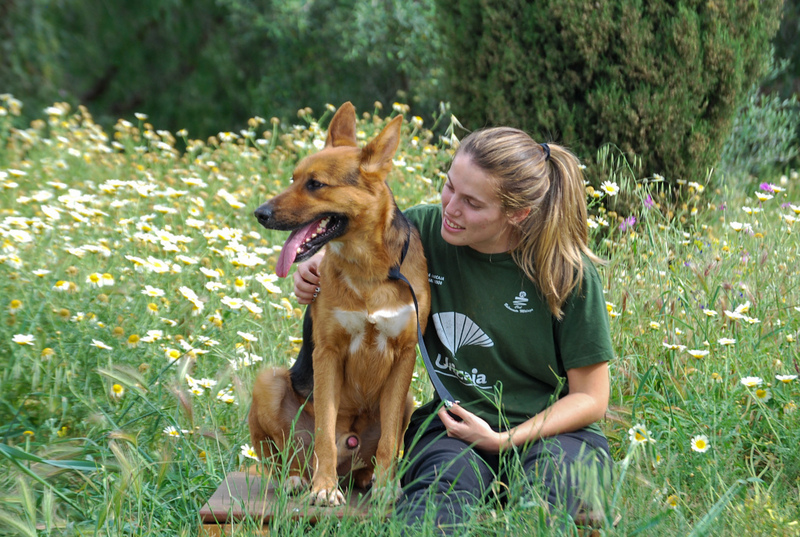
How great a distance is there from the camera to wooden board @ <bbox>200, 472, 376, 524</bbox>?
2.69 m

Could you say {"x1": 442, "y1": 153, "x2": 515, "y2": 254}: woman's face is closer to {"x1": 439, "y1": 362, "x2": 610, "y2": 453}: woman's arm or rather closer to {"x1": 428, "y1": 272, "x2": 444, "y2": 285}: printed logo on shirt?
{"x1": 428, "y1": 272, "x2": 444, "y2": 285}: printed logo on shirt

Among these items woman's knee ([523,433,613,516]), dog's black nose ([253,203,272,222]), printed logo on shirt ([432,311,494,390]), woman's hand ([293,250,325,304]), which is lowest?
woman's knee ([523,433,613,516])

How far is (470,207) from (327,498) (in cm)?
125

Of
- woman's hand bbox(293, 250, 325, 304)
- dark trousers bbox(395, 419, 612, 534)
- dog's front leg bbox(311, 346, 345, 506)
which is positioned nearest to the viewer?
dark trousers bbox(395, 419, 612, 534)

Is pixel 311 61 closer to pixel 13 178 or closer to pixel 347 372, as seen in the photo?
pixel 13 178

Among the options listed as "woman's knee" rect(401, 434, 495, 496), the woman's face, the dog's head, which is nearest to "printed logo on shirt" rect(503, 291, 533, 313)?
the woman's face

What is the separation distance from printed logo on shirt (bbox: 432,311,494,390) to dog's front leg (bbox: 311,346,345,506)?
1.63 ft

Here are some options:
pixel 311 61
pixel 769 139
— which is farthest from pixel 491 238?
pixel 311 61

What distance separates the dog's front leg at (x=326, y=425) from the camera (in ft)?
9.58

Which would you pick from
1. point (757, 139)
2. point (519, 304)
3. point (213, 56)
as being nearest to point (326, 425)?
point (519, 304)

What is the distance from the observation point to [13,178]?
6.65 m

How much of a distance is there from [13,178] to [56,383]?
3768 millimetres

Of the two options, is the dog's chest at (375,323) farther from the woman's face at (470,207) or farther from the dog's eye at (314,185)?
the dog's eye at (314,185)

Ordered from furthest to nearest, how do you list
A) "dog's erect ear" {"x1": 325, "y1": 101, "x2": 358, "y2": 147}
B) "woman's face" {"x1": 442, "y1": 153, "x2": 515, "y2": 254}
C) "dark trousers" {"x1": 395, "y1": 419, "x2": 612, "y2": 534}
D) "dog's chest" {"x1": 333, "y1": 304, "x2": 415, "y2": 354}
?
"dog's erect ear" {"x1": 325, "y1": 101, "x2": 358, "y2": 147}, "woman's face" {"x1": 442, "y1": 153, "x2": 515, "y2": 254}, "dog's chest" {"x1": 333, "y1": 304, "x2": 415, "y2": 354}, "dark trousers" {"x1": 395, "y1": 419, "x2": 612, "y2": 534}
